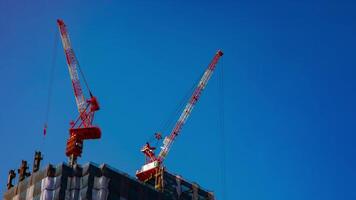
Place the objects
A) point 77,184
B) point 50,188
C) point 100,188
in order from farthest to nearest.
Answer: point 100,188, point 77,184, point 50,188

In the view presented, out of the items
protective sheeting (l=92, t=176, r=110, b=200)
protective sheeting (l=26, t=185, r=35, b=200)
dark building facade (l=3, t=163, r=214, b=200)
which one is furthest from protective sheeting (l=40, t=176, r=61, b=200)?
protective sheeting (l=92, t=176, r=110, b=200)

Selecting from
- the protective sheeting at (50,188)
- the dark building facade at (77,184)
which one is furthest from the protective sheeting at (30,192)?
the protective sheeting at (50,188)

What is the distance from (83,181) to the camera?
187 metres

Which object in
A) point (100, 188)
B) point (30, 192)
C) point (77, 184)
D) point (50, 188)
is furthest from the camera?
point (30, 192)

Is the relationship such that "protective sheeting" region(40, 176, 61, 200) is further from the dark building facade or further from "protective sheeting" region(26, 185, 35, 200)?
"protective sheeting" region(26, 185, 35, 200)

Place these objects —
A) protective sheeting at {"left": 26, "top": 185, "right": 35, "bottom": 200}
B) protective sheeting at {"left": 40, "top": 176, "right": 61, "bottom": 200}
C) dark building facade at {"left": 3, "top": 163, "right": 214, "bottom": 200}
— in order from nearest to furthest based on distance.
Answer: protective sheeting at {"left": 40, "top": 176, "right": 61, "bottom": 200}
dark building facade at {"left": 3, "top": 163, "right": 214, "bottom": 200}
protective sheeting at {"left": 26, "top": 185, "right": 35, "bottom": 200}

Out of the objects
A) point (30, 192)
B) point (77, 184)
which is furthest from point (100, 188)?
point (30, 192)

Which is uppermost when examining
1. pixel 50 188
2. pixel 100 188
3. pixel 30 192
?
pixel 30 192

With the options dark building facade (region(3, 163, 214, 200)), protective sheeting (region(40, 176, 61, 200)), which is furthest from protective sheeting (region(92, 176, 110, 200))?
protective sheeting (region(40, 176, 61, 200))

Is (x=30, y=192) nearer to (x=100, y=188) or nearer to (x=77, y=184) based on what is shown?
(x=77, y=184)

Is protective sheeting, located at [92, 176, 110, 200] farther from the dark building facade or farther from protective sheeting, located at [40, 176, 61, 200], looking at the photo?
protective sheeting, located at [40, 176, 61, 200]

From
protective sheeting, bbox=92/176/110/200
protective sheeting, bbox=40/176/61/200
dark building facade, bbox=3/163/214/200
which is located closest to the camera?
protective sheeting, bbox=40/176/61/200

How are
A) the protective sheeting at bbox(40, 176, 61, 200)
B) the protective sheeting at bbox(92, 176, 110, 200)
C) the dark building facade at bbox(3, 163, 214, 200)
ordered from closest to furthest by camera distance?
1. the protective sheeting at bbox(40, 176, 61, 200)
2. the dark building facade at bbox(3, 163, 214, 200)
3. the protective sheeting at bbox(92, 176, 110, 200)

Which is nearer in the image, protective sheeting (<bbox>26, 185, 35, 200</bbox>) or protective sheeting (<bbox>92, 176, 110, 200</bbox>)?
protective sheeting (<bbox>92, 176, 110, 200</bbox>)
